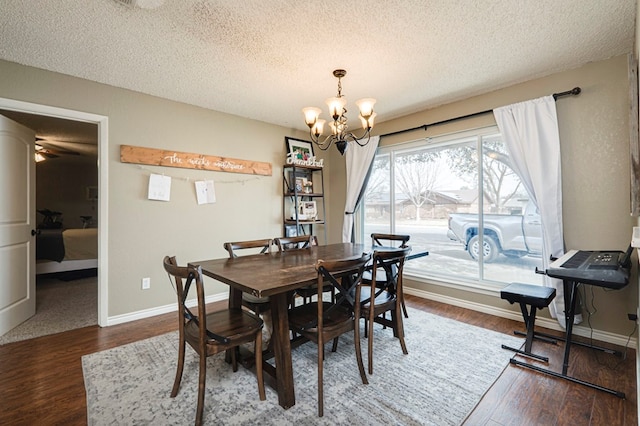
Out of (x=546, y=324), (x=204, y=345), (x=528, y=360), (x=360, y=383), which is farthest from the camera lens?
(x=546, y=324)

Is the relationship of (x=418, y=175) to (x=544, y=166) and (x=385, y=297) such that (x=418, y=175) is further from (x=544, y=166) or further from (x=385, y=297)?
(x=385, y=297)

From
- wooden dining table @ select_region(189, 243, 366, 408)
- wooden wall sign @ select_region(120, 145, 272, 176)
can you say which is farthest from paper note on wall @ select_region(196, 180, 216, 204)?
wooden dining table @ select_region(189, 243, 366, 408)

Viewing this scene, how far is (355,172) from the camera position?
4.47 m

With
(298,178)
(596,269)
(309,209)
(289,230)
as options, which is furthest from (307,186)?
(596,269)

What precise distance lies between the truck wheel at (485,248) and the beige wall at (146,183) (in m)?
2.82

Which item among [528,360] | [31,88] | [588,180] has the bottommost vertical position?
[528,360]

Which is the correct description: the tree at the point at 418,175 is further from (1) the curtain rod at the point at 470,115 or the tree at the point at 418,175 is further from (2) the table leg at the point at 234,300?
(2) the table leg at the point at 234,300

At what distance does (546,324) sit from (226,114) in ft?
14.5

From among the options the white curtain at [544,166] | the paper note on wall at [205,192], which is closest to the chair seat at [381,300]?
the white curtain at [544,166]

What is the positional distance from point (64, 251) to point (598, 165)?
7.06 metres

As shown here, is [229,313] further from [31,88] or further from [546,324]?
[546,324]

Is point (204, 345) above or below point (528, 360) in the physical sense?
above

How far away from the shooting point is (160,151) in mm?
3248

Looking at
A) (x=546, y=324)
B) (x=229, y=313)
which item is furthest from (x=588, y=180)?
(x=229, y=313)
